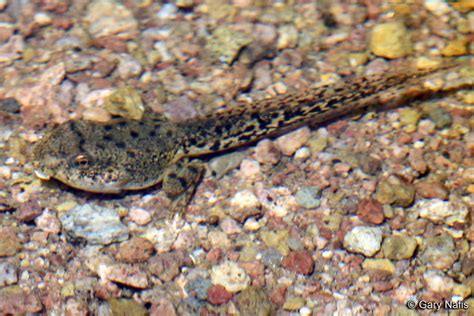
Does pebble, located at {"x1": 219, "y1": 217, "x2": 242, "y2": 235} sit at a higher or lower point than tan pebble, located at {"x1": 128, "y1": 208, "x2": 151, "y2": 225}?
lower

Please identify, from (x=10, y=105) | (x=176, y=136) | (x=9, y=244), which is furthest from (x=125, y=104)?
(x=9, y=244)

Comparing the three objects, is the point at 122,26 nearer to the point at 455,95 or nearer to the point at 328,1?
the point at 328,1

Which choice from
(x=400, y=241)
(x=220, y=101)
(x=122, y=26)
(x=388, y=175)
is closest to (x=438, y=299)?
(x=400, y=241)

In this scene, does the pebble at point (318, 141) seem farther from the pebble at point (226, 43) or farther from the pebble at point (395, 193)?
the pebble at point (226, 43)

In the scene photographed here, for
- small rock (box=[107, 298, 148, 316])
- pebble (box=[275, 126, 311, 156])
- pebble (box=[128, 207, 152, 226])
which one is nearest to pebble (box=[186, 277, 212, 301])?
small rock (box=[107, 298, 148, 316])

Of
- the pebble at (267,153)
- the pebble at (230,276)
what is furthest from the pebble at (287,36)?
the pebble at (230,276)

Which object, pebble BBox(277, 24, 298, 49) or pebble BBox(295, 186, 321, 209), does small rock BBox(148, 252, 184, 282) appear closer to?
pebble BBox(295, 186, 321, 209)

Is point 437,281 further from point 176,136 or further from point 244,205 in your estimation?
point 176,136
